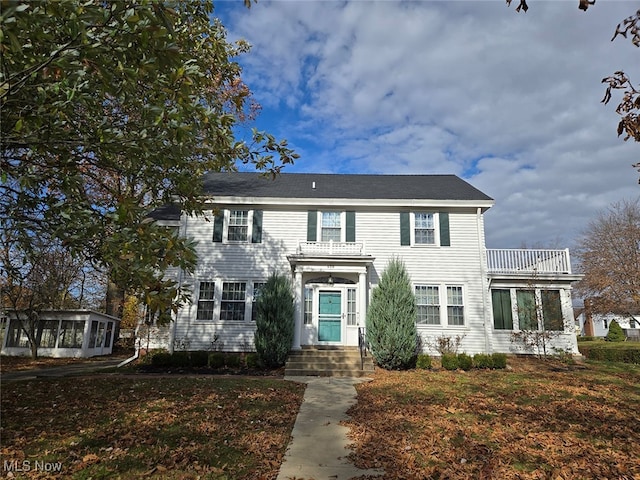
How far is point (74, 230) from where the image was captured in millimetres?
Result: 5117

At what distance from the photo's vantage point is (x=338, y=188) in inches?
667

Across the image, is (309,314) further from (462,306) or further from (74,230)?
(74,230)

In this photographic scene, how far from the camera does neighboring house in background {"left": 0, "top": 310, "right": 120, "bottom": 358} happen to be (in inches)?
723

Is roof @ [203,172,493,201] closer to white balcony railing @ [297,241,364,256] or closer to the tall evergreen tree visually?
white balcony railing @ [297,241,364,256]

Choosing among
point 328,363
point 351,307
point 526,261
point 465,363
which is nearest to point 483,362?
point 465,363

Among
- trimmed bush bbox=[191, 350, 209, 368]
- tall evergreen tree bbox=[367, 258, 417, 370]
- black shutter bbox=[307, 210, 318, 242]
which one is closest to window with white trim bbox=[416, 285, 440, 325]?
tall evergreen tree bbox=[367, 258, 417, 370]

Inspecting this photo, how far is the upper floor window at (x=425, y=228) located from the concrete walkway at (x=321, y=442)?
7.60 metres

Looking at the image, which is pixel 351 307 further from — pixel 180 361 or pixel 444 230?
pixel 180 361

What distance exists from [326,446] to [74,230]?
448cm

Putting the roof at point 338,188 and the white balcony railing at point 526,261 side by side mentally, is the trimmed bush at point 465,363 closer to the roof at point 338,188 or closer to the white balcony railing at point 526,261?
the white balcony railing at point 526,261

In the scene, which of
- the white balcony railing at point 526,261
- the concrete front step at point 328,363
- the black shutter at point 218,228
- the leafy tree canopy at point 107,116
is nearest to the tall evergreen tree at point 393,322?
the concrete front step at point 328,363

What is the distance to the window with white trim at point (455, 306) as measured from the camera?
14891 millimetres

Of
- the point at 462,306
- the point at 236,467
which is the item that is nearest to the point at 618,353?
the point at 462,306

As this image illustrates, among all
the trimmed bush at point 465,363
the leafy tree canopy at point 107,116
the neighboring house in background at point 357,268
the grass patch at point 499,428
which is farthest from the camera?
the neighboring house in background at point 357,268
